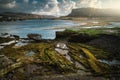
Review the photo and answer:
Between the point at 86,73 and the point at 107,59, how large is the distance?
21.2 ft

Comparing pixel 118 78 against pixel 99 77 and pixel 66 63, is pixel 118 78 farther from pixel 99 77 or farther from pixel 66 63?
pixel 66 63

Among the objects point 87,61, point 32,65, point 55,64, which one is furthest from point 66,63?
point 32,65

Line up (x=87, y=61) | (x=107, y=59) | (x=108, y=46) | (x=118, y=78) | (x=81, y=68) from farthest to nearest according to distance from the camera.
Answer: (x=108, y=46), (x=107, y=59), (x=87, y=61), (x=81, y=68), (x=118, y=78)

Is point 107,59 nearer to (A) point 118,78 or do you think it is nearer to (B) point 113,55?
(B) point 113,55

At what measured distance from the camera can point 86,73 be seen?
1872 cm

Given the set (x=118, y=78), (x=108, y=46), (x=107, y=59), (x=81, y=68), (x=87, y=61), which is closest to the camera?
(x=118, y=78)

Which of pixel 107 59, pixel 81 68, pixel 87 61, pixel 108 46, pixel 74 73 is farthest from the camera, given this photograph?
→ pixel 108 46

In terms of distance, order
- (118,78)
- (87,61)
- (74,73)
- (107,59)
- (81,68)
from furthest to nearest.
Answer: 1. (107,59)
2. (87,61)
3. (81,68)
4. (74,73)
5. (118,78)

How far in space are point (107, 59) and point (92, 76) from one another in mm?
6959

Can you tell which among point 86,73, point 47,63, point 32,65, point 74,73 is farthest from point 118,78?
point 32,65

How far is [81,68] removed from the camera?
20.1 meters

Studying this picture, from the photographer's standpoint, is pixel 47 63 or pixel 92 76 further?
pixel 47 63

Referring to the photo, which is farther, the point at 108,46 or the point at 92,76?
the point at 108,46

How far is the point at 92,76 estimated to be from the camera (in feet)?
58.7
